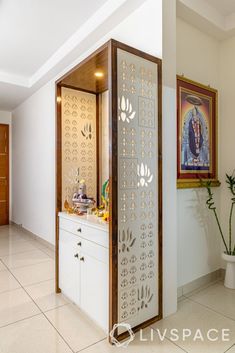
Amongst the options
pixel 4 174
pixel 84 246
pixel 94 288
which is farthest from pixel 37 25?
pixel 4 174

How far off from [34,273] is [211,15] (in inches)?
134

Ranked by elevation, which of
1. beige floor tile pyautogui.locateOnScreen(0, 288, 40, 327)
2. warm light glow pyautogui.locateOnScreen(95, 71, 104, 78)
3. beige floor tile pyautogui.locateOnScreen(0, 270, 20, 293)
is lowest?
beige floor tile pyautogui.locateOnScreen(0, 270, 20, 293)

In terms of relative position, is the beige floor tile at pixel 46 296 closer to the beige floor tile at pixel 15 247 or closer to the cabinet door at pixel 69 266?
the cabinet door at pixel 69 266

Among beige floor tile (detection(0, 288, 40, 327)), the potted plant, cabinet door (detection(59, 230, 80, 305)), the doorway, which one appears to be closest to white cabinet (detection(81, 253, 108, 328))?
cabinet door (detection(59, 230, 80, 305))

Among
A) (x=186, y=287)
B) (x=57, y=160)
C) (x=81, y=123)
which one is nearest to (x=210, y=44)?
(x=81, y=123)

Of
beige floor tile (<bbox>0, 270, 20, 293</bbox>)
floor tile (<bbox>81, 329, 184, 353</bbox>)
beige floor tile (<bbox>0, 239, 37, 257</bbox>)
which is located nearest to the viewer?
floor tile (<bbox>81, 329, 184, 353</bbox>)

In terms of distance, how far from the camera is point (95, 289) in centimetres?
189

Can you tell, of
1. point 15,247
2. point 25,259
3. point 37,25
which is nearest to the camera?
point 37,25

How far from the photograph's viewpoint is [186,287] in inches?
94.1

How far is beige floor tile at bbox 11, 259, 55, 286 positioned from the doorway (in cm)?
283

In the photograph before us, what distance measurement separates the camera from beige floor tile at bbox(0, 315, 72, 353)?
165cm

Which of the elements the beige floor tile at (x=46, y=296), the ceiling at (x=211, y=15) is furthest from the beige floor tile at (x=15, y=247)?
the ceiling at (x=211, y=15)

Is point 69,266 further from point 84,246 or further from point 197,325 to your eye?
point 197,325

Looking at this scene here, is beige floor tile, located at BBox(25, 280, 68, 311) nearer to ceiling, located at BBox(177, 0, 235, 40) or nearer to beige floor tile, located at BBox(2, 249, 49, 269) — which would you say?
beige floor tile, located at BBox(2, 249, 49, 269)
